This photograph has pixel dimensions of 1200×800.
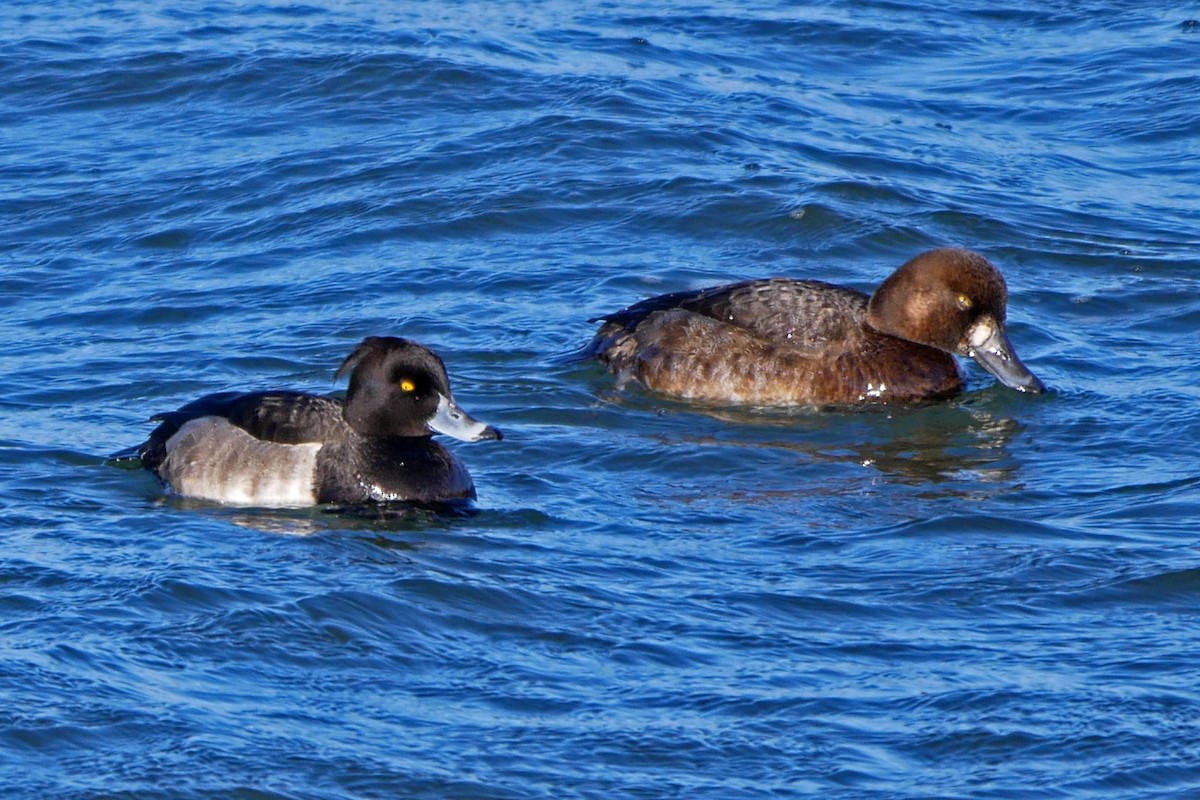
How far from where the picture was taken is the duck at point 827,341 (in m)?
10.2

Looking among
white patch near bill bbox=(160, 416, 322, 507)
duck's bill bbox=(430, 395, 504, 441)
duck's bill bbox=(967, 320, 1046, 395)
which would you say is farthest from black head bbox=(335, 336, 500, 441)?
duck's bill bbox=(967, 320, 1046, 395)

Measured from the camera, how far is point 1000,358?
33.6 feet

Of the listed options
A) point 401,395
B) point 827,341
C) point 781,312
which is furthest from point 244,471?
point 827,341

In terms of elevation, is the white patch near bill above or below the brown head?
below

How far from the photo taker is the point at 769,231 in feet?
42.7

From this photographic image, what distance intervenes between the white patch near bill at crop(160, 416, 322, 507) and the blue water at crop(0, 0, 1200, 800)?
5.4 inches

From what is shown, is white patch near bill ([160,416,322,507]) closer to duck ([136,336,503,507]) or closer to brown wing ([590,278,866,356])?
duck ([136,336,503,507])

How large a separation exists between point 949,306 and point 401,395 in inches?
131

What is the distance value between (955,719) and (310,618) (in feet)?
7.53

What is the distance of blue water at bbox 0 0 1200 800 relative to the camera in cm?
608

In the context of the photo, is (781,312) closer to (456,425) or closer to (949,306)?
(949,306)

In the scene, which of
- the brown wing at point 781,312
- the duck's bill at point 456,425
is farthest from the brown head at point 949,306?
the duck's bill at point 456,425

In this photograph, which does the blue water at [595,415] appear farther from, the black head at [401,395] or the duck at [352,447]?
the black head at [401,395]

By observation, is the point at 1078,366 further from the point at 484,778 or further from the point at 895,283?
the point at 484,778
